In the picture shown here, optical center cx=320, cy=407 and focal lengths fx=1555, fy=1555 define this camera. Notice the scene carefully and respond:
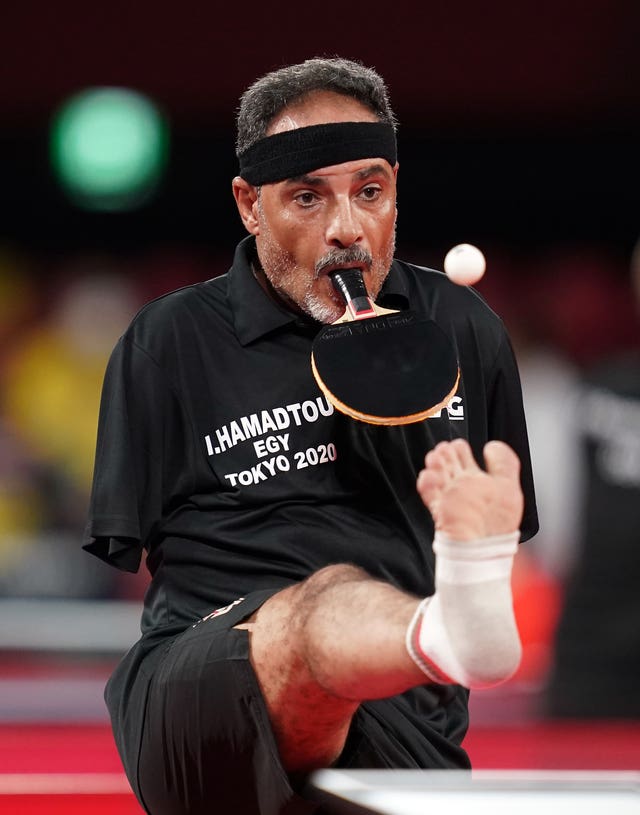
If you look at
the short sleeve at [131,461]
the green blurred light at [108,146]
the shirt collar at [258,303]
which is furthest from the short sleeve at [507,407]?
the green blurred light at [108,146]

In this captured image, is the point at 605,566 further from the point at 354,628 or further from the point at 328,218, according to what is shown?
the point at 354,628

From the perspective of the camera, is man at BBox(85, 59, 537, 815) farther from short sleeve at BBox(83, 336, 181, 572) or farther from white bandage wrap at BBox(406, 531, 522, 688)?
white bandage wrap at BBox(406, 531, 522, 688)

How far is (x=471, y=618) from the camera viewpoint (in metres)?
1.86

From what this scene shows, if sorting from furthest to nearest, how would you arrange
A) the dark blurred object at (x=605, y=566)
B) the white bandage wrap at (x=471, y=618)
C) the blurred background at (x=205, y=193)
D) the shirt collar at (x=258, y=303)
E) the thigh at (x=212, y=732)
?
the blurred background at (x=205, y=193) < the dark blurred object at (x=605, y=566) < the shirt collar at (x=258, y=303) < the thigh at (x=212, y=732) < the white bandage wrap at (x=471, y=618)

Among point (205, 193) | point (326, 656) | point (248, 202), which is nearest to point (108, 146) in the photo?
point (205, 193)

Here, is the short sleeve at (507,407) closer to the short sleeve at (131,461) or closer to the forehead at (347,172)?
the forehead at (347,172)

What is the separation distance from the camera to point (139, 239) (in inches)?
291

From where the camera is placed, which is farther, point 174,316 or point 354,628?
point 174,316

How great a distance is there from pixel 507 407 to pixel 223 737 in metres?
0.76

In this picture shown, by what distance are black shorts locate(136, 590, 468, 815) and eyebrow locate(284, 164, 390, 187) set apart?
630 mm

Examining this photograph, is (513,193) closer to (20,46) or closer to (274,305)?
(20,46)

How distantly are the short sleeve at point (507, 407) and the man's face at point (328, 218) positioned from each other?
0.93ft

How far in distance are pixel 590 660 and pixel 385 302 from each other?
1417mm

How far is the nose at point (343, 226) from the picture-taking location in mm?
2365
